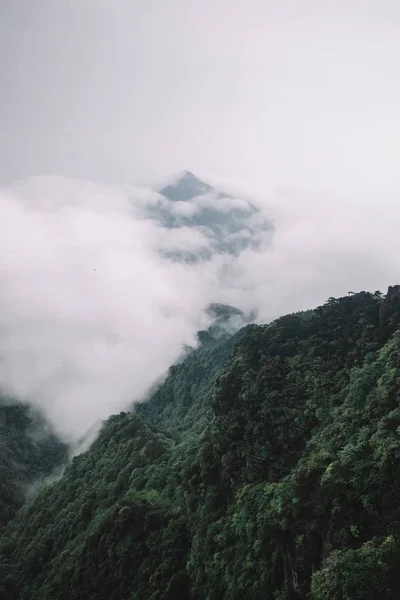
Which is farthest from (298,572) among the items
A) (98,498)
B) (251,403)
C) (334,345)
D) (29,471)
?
(29,471)

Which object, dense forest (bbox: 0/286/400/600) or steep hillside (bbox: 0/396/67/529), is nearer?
dense forest (bbox: 0/286/400/600)

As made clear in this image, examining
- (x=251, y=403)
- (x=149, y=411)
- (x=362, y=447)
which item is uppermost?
(x=149, y=411)

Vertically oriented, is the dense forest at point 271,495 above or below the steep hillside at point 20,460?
below

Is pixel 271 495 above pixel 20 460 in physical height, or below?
below

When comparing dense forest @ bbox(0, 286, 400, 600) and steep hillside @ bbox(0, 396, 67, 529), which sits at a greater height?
steep hillside @ bbox(0, 396, 67, 529)

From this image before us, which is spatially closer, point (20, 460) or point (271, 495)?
point (271, 495)

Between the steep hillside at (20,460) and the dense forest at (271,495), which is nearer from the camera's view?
the dense forest at (271,495)

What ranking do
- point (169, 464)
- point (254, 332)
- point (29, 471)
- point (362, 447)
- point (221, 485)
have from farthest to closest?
point (29, 471), point (169, 464), point (254, 332), point (221, 485), point (362, 447)

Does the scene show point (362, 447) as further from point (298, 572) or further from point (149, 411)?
point (149, 411)
